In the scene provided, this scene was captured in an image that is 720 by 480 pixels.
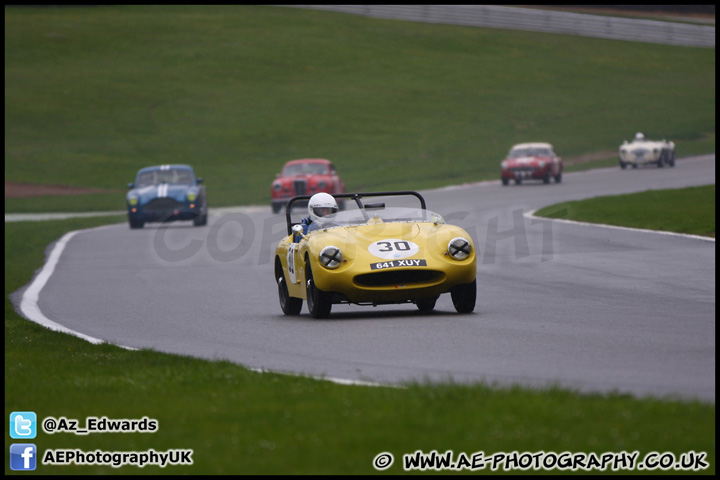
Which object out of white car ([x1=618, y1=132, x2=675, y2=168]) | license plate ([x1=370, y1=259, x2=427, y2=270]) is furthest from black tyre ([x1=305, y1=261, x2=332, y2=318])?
white car ([x1=618, y1=132, x2=675, y2=168])

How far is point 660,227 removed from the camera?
2372cm

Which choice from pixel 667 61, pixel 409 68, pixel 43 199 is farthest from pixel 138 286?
pixel 667 61

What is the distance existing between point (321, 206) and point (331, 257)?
1325 mm

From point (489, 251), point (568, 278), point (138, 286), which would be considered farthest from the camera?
point (489, 251)

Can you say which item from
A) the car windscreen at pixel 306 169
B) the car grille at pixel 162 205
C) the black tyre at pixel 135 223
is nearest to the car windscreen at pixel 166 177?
the car grille at pixel 162 205

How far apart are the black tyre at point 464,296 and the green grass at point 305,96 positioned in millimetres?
33744

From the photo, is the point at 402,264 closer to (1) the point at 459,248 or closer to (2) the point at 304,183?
(1) the point at 459,248

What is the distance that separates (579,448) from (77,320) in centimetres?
907

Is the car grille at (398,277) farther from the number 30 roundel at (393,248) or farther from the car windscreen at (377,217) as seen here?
the car windscreen at (377,217)

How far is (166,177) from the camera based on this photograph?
33094 mm

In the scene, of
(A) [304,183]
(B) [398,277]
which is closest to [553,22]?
(A) [304,183]

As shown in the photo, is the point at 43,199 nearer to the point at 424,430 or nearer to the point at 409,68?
the point at 409,68

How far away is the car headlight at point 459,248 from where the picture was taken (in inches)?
476

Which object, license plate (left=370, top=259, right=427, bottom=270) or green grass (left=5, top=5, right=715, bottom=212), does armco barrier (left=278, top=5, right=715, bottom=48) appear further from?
license plate (left=370, top=259, right=427, bottom=270)
